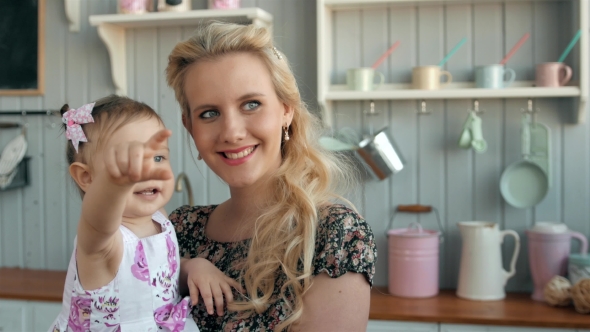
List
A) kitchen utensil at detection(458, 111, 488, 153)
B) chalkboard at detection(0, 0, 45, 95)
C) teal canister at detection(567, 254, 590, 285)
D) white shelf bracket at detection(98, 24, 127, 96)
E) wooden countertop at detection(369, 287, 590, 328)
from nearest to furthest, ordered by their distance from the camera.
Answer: wooden countertop at detection(369, 287, 590, 328)
teal canister at detection(567, 254, 590, 285)
kitchen utensil at detection(458, 111, 488, 153)
white shelf bracket at detection(98, 24, 127, 96)
chalkboard at detection(0, 0, 45, 95)

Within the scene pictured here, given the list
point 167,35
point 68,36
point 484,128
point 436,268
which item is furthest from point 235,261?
point 68,36

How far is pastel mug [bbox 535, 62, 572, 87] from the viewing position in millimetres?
2465

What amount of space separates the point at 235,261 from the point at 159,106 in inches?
65.4

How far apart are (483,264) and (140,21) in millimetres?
1609

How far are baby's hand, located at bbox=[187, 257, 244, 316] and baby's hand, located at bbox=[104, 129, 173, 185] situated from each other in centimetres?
52

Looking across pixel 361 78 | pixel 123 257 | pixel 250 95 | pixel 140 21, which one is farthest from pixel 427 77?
pixel 123 257

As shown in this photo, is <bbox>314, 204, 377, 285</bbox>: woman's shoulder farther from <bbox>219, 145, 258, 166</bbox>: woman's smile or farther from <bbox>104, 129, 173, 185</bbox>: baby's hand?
<bbox>104, 129, 173, 185</bbox>: baby's hand

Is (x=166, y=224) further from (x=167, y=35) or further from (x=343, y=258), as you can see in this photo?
(x=167, y=35)

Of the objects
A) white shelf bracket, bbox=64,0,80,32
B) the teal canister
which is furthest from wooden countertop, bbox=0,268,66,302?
the teal canister

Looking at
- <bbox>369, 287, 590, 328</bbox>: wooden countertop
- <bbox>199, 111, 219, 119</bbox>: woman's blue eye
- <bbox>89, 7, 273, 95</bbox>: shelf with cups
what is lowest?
<bbox>369, 287, 590, 328</bbox>: wooden countertop

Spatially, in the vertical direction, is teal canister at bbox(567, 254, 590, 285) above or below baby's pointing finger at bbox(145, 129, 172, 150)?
below

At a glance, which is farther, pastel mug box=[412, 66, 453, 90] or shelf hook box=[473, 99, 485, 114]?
shelf hook box=[473, 99, 485, 114]

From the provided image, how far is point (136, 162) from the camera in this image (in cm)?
80

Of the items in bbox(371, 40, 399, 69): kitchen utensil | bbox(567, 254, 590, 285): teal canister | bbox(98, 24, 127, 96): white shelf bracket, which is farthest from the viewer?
bbox(98, 24, 127, 96): white shelf bracket
